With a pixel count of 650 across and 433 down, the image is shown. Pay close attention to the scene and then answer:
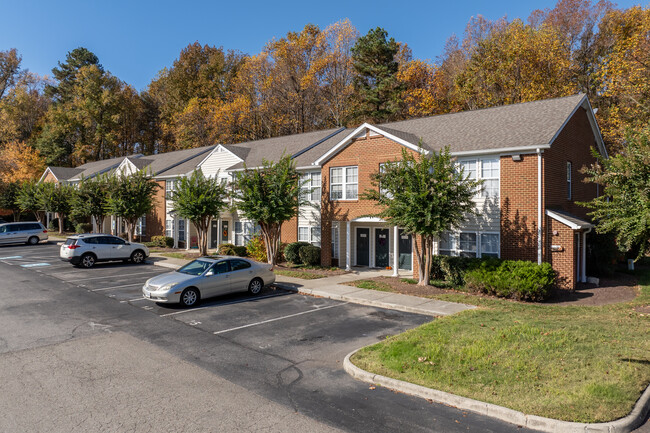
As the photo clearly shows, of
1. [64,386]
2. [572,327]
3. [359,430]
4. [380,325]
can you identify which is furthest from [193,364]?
[572,327]

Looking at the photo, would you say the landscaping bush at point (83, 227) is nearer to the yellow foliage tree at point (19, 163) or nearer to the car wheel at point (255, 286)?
the yellow foliage tree at point (19, 163)

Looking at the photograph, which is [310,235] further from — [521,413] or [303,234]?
[521,413]

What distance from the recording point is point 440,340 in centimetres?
949

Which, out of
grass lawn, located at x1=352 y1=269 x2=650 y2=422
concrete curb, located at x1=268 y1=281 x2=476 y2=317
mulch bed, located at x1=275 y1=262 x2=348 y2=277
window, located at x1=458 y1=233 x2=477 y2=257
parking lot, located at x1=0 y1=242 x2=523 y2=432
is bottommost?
parking lot, located at x1=0 y1=242 x2=523 y2=432

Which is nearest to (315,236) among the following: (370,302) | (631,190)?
(370,302)

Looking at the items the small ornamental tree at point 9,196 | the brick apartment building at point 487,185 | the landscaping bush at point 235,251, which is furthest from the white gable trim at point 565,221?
the small ornamental tree at point 9,196

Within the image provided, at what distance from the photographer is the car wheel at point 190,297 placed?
13671 millimetres

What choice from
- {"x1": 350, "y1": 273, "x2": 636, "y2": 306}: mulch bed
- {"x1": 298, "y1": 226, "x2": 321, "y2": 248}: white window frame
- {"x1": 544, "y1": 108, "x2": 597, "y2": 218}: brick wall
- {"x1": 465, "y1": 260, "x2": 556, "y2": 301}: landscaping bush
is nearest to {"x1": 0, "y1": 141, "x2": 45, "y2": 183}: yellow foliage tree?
{"x1": 298, "y1": 226, "x2": 321, "y2": 248}: white window frame

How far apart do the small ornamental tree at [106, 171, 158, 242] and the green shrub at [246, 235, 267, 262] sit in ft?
35.9

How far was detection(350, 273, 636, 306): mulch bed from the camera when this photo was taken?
14.8m

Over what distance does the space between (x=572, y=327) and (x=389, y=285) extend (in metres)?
7.52

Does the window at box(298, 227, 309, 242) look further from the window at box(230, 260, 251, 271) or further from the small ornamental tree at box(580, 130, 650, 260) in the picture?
the small ornamental tree at box(580, 130, 650, 260)

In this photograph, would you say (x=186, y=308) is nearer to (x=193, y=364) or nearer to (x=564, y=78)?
(x=193, y=364)

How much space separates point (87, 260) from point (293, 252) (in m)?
10.9
